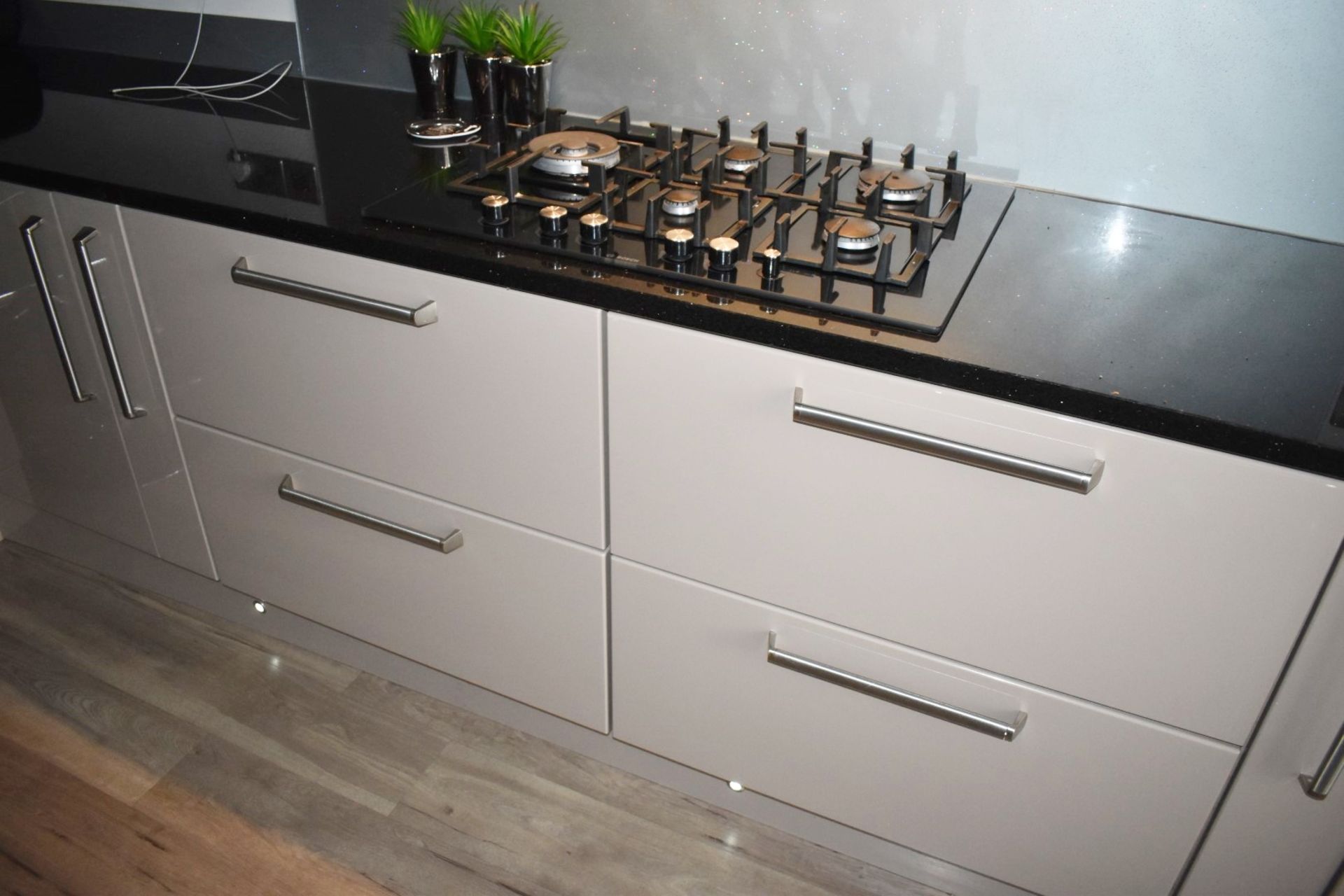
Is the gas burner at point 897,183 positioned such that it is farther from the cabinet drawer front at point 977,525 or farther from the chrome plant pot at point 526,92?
the chrome plant pot at point 526,92

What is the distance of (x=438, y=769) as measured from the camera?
171 cm

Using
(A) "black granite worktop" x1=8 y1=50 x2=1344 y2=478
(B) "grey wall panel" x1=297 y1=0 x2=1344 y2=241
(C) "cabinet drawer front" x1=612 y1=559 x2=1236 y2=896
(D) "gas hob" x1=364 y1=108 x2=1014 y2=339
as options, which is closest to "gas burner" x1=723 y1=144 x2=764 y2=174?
(D) "gas hob" x1=364 y1=108 x2=1014 y2=339

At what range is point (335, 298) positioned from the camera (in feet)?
4.47

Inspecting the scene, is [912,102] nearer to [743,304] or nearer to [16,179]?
[743,304]

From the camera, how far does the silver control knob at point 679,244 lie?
3.98ft

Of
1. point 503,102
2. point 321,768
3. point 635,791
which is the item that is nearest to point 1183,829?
point 635,791

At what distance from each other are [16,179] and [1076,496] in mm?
1541

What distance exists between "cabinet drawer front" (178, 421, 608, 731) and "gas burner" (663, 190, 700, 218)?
18.6 inches

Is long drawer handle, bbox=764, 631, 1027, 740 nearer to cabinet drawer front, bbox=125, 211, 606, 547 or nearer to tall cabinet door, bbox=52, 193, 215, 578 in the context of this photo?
cabinet drawer front, bbox=125, 211, 606, 547

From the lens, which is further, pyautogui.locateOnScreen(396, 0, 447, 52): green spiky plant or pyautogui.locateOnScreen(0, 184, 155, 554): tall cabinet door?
pyautogui.locateOnScreen(396, 0, 447, 52): green spiky plant

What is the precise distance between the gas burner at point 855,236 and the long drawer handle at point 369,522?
2.26ft

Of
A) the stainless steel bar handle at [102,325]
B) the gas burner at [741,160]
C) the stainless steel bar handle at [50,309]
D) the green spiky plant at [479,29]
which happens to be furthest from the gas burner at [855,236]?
the stainless steel bar handle at [50,309]

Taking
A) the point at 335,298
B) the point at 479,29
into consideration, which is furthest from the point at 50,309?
→ the point at 479,29

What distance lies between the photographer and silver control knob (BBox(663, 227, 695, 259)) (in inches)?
47.8
